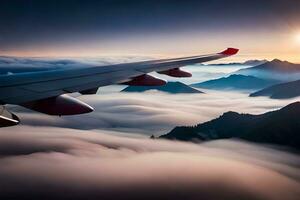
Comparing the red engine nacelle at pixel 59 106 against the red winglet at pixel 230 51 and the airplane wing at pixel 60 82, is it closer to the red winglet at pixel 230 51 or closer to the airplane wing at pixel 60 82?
the airplane wing at pixel 60 82

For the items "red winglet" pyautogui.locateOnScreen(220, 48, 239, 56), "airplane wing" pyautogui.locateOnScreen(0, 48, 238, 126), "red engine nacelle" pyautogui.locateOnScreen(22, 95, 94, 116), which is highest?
"red winglet" pyautogui.locateOnScreen(220, 48, 239, 56)

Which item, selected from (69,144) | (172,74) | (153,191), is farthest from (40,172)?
(172,74)

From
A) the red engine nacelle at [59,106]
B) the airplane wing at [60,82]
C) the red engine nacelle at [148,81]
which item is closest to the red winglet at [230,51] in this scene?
the airplane wing at [60,82]

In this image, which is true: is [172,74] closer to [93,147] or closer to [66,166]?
[66,166]

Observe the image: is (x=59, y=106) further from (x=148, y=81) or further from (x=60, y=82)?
(x=148, y=81)

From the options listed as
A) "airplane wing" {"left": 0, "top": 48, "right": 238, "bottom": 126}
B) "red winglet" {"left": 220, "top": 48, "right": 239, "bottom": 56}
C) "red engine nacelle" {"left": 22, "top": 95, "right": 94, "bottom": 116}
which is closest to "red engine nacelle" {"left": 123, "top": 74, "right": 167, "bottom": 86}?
"airplane wing" {"left": 0, "top": 48, "right": 238, "bottom": 126}

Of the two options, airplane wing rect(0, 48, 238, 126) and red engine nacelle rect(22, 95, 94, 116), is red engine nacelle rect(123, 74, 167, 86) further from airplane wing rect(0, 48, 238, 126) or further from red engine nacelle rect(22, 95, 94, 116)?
red engine nacelle rect(22, 95, 94, 116)

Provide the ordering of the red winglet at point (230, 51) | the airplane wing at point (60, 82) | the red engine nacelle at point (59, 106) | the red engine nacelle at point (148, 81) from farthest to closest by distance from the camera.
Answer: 1. the red winglet at point (230, 51)
2. the red engine nacelle at point (148, 81)
3. the airplane wing at point (60, 82)
4. the red engine nacelle at point (59, 106)
